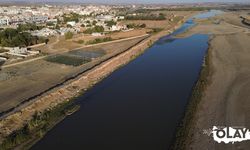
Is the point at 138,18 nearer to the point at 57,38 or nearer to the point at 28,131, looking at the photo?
the point at 57,38

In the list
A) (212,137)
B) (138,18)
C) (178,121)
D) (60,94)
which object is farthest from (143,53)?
(138,18)

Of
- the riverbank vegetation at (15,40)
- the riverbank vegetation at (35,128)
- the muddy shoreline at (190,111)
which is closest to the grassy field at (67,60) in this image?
the riverbank vegetation at (15,40)

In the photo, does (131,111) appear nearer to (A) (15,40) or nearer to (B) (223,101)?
(B) (223,101)

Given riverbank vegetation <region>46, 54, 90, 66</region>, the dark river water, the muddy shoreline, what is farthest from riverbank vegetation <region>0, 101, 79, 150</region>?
riverbank vegetation <region>46, 54, 90, 66</region>

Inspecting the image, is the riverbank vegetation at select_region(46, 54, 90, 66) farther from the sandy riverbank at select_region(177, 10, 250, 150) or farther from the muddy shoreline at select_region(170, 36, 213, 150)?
the sandy riverbank at select_region(177, 10, 250, 150)

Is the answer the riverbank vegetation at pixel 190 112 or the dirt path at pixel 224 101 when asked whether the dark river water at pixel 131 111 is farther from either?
the dirt path at pixel 224 101

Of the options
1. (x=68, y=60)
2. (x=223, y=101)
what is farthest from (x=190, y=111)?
(x=68, y=60)
